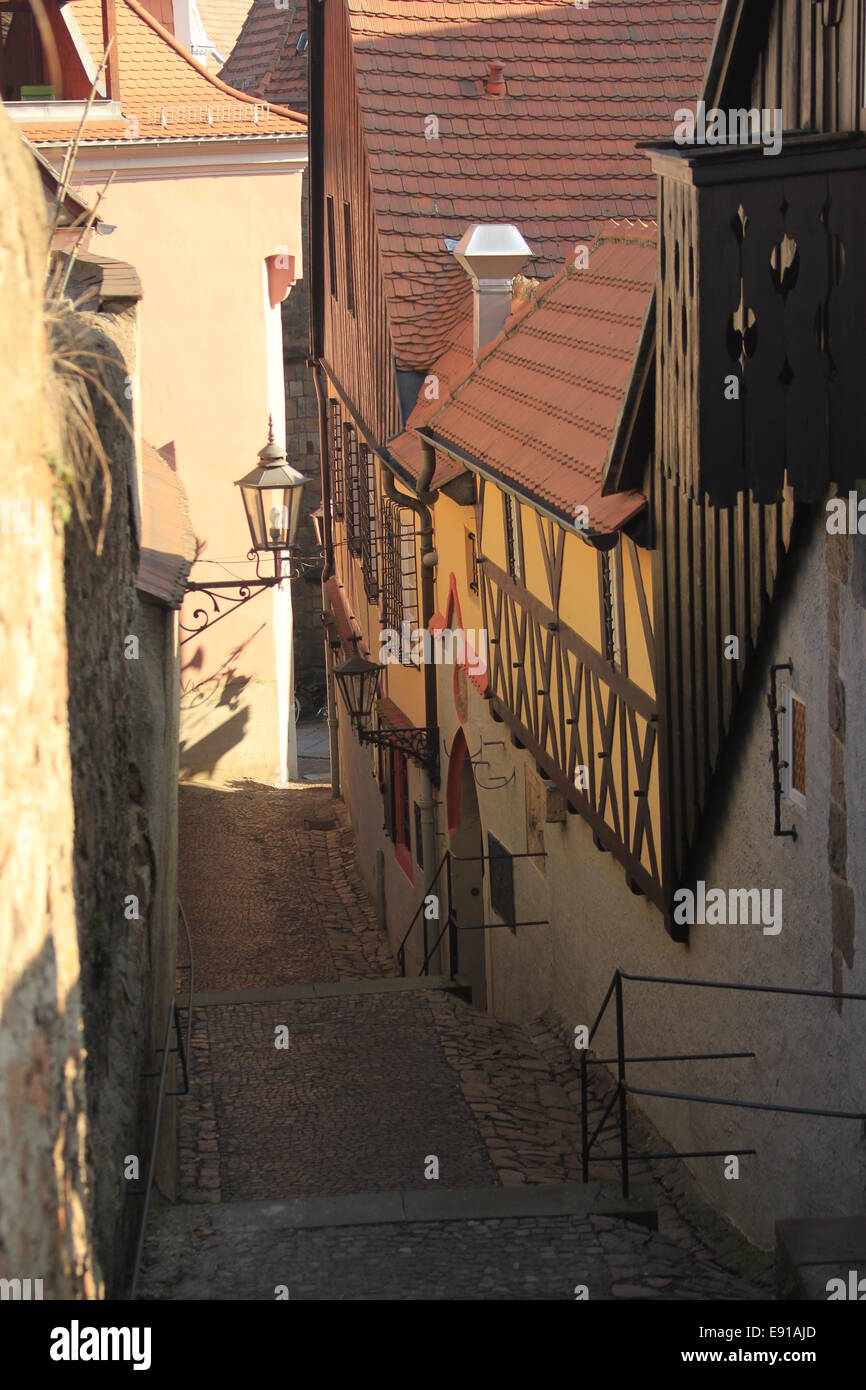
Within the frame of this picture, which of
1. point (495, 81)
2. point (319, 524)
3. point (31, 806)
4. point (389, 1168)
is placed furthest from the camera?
point (319, 524)

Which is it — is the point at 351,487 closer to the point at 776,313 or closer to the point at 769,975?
the point at 769,975

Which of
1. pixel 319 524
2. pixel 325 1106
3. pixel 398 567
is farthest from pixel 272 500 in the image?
pixel 319 524

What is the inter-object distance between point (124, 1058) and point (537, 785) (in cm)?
507

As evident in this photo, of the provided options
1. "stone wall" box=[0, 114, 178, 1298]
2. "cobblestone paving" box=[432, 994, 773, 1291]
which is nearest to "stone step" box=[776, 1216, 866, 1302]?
"cobblestone paving" box=[432, 994, 773, 1291]

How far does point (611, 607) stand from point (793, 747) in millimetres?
2526

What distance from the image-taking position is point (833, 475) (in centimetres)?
654

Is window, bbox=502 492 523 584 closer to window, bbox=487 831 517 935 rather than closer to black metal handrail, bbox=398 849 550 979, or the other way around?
black metal handrail, bbox=398 849 550 979

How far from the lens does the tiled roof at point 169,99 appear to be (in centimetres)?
2073

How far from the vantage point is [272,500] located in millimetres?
13352

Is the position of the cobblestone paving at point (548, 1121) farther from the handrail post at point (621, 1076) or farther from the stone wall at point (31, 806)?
the stone wall at point (31, 806)

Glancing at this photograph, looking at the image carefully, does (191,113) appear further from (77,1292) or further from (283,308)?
(77,1292)

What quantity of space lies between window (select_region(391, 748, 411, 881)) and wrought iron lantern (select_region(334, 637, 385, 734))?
0.54 metres

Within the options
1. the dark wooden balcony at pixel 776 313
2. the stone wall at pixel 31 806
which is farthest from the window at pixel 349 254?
the stone wall at pixel 31 806

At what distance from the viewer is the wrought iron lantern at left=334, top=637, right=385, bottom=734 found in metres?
15.3
